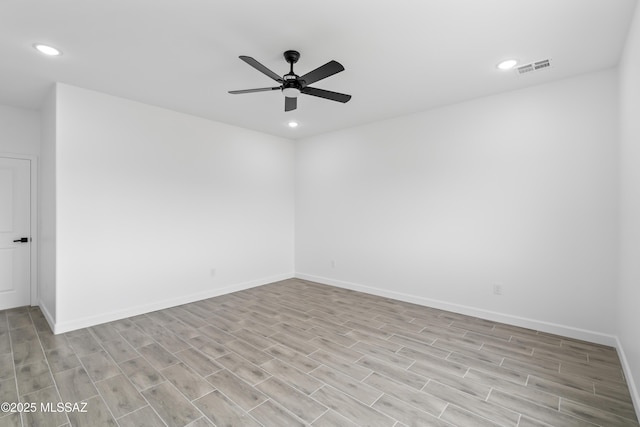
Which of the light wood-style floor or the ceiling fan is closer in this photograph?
the light wood-style floor

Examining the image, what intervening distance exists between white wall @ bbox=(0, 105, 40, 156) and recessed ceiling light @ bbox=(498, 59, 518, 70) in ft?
19.2

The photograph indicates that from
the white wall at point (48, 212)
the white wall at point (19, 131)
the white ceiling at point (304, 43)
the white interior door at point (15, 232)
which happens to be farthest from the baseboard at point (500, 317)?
the white wall at point (19, 131)

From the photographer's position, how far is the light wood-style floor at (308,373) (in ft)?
6.48

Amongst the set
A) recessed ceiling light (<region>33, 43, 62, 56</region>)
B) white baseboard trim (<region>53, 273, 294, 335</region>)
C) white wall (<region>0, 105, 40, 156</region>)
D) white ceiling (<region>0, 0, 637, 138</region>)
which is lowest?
white baseboard trim (<region>53, 273, 294, 335</region>)

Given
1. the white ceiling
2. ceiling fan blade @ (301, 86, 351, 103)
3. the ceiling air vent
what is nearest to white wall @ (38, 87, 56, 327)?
the white ceiling

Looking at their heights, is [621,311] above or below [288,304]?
above

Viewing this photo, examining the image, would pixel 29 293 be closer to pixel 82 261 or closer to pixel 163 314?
pixel 82 261

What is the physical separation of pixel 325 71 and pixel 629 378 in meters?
3.30

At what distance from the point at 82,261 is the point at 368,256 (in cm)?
384

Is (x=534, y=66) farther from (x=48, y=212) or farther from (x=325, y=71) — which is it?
(x=48, y=212)

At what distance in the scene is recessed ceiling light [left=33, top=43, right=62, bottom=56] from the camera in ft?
8.43

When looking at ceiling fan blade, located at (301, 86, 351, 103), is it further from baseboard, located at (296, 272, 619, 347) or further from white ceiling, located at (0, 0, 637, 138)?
baseboard, located at (296, 272, 619, 347)

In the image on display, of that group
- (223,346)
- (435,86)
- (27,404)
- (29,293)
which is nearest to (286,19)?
(435,86)

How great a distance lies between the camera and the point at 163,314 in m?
3.89
